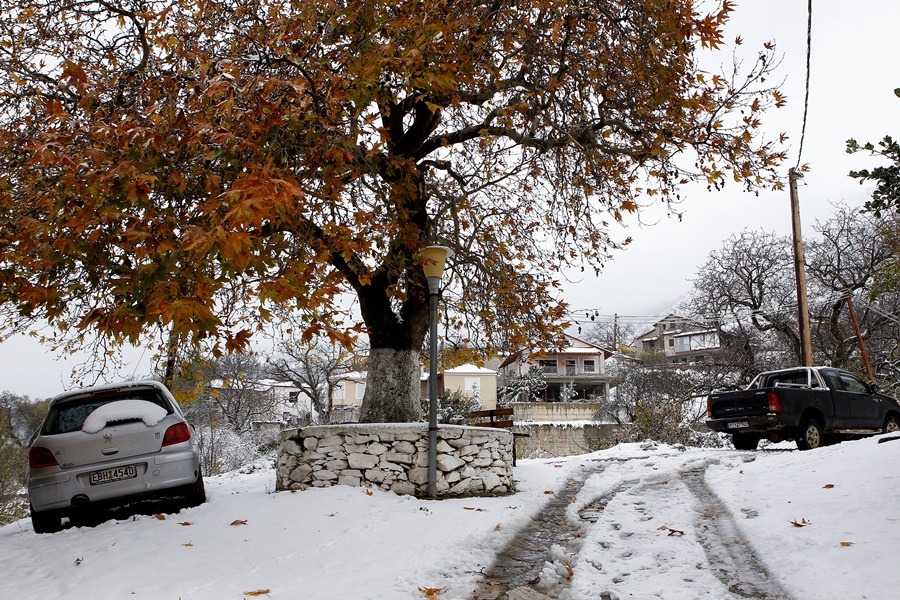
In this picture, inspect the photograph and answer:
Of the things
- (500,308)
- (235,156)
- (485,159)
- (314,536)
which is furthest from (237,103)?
(485,159)

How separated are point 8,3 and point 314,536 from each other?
692cm

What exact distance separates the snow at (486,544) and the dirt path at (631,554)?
24 mm

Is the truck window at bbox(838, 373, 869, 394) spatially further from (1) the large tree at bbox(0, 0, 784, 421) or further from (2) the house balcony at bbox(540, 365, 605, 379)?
(2) the house balcony at bbox(540, 365, 605, 379)

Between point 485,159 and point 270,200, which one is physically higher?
point 485,159

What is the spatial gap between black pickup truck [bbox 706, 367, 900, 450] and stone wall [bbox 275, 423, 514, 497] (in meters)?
6.82

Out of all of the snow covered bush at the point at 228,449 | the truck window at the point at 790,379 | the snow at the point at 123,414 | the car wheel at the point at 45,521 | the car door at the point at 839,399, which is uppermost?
the snow at the point at 123,414

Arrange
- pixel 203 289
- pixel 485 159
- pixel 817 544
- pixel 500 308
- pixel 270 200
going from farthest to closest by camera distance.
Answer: pixel 485 159, pixel 500 308, pixel 817 544, pixel 203 289, pixel 270 200

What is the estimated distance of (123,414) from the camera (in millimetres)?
7207

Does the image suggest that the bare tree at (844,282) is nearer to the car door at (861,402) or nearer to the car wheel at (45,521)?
the car door at (861,402)

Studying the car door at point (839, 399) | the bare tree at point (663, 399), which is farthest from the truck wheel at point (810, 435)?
the bare tree at point (663, 399)

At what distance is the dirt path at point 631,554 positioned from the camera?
454 centimetres

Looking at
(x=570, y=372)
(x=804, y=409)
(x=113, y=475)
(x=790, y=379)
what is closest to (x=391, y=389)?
(x=113, y=475)

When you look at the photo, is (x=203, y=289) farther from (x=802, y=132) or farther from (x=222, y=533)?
(x=802, y=132)

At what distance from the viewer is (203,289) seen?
4547 millimetres
